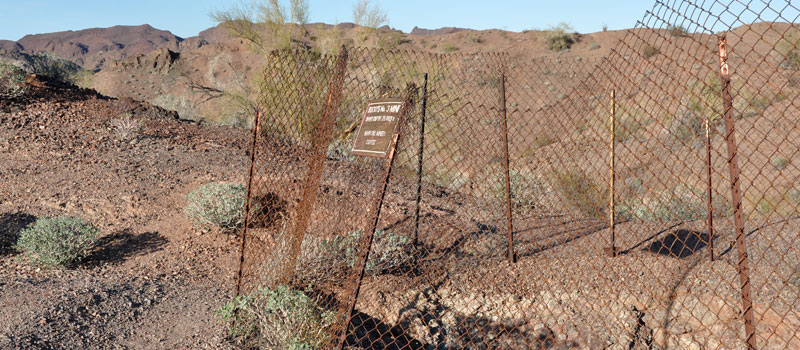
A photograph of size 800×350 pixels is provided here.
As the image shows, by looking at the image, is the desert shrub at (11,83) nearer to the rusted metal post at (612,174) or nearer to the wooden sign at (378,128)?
the wooden sign at (378,128)

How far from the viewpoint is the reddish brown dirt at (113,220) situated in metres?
4.42

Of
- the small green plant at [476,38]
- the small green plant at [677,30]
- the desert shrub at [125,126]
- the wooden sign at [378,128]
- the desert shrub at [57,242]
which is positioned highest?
the small green plant at [476,38]

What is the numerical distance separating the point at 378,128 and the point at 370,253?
236 centimetres

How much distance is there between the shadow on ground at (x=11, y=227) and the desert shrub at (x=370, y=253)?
3.42 m

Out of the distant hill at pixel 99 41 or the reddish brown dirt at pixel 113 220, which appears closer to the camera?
the reddish brown dirt at pixel 113 220

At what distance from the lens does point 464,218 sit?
26.5ft

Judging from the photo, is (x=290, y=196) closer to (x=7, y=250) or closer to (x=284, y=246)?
(x=284, y=246)

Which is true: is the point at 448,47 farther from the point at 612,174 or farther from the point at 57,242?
the point at 57,242

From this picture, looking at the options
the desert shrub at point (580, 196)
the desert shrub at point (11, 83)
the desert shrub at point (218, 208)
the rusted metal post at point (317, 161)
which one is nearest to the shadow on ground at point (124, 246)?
the desert shrub at point (218, 208)

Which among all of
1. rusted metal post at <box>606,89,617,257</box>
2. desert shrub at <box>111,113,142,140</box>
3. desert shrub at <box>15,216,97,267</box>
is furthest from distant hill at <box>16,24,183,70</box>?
rusted metal post at <box>606,89,617,257</box>

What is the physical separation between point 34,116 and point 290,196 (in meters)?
6.14

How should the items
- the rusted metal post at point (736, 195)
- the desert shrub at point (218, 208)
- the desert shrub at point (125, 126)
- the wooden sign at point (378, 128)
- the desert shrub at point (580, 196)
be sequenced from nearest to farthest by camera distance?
1. the rusted metal post at point (736, 195)
2. the wooden sign at point (378, 128)
3. the desert shrub at point (218, 208)
4. the desert shrub at point (580, 196)
5. the desert shrub at point (125, 126)

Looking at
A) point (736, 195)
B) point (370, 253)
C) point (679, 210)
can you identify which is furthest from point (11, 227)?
point (679, 210)

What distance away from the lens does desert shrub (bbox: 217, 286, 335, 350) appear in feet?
13.1
